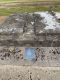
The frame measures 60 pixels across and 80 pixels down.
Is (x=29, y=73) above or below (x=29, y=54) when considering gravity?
below

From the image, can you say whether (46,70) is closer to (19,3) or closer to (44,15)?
(44,15)

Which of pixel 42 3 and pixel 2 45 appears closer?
pixel 2 45

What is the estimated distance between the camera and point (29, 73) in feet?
7.55

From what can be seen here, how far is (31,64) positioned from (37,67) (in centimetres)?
7

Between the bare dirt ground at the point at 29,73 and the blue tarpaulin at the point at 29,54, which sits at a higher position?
the blue tarpaulin at the point at 29,54

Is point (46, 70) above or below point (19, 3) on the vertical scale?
above

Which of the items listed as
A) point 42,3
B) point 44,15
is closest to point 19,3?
point 42,3

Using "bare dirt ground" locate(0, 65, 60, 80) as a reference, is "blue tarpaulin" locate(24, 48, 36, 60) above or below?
above

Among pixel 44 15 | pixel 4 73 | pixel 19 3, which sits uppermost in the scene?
pixel 44 15

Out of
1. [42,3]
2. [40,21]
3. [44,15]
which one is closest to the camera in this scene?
[40,21]

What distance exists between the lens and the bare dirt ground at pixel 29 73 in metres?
2.26

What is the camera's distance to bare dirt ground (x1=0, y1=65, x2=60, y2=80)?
2.26 meters

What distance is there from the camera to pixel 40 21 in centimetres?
270

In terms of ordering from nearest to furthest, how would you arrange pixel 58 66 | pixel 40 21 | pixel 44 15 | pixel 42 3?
pixel 58 66, pixel 40 21, pixel 44 15, pixel 42 3
